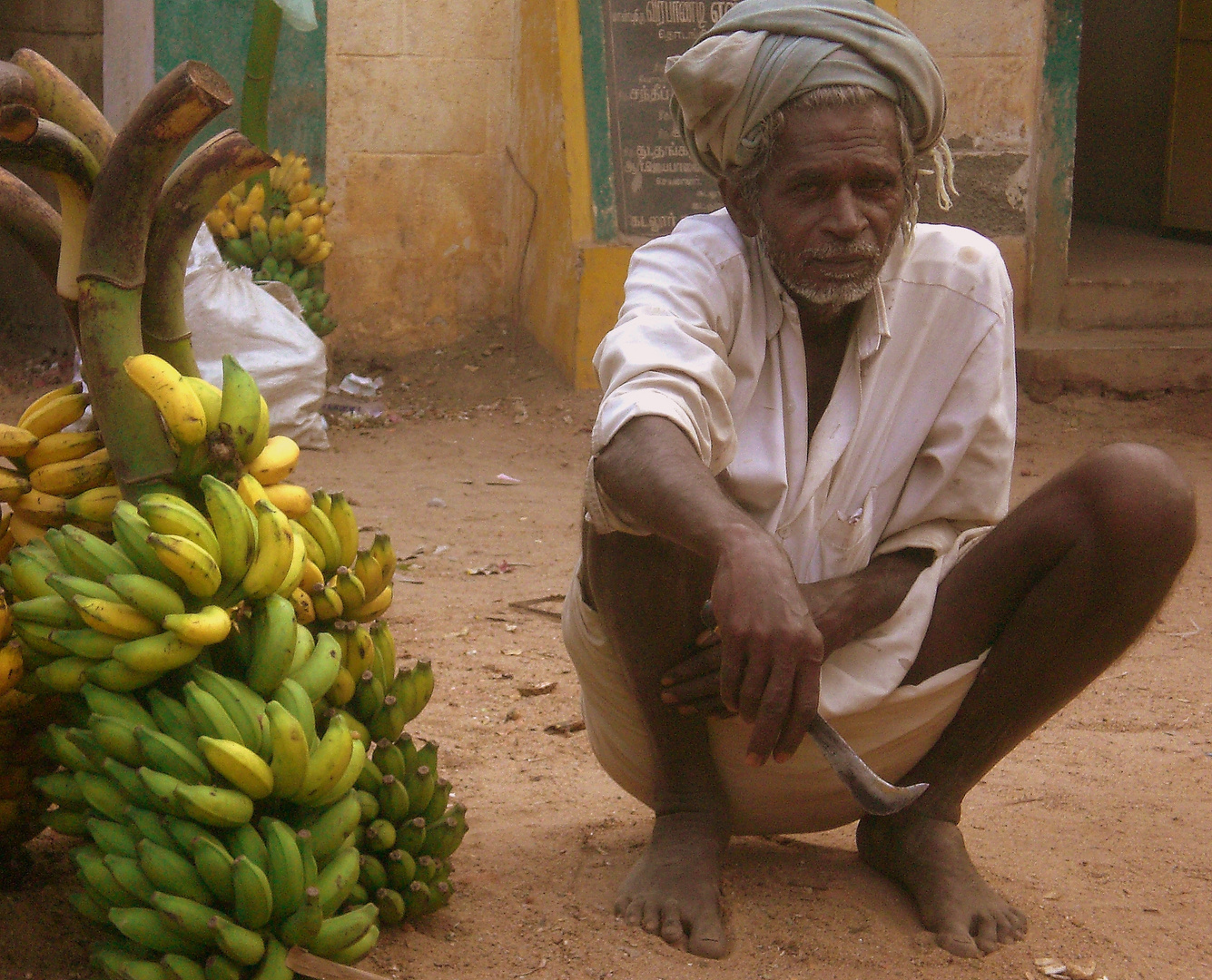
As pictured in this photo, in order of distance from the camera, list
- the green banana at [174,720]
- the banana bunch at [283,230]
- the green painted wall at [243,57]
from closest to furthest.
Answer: the green banana at [174,720] < the banana bunch at [283,230] < the green painted wall at [243,57]

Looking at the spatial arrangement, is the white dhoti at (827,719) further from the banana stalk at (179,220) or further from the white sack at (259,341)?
the white sack at (259,341)

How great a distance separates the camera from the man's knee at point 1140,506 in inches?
79.1

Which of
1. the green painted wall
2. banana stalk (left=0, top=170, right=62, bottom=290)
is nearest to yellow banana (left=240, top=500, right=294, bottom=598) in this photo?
banana stalk (left=0, top=170, right=62, bottom=290)

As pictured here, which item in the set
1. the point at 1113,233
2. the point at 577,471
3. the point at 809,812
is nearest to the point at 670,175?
the point at 577,471

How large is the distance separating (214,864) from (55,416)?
2.67ft

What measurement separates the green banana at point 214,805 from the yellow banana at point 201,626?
0.60 ft

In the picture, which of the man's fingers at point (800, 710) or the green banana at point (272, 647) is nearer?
the man's fingers at point (800, 710)

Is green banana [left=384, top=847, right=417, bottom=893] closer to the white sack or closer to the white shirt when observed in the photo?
the white shirt

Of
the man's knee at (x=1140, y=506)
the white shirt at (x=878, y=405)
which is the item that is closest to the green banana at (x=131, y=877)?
the white shirt at (x=878, y=405)

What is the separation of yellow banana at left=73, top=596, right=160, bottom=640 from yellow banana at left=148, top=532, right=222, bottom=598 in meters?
0.07

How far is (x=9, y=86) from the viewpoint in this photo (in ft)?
5.28

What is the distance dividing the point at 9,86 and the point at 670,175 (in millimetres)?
5200

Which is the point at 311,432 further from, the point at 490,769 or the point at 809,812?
the point at 809,812

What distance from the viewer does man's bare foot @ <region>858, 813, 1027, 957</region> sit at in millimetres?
2102
